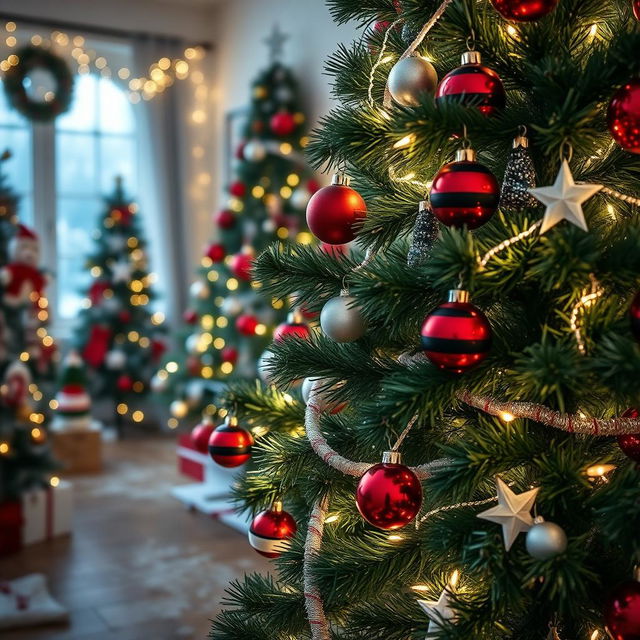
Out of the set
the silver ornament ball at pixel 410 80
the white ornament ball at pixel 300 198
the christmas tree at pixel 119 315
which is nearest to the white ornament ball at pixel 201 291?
the white ornament ball at pixel 300 198

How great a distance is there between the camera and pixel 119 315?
536 cm

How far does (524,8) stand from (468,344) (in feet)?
1.16

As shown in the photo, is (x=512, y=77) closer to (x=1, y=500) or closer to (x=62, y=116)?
(x=1, y=500)

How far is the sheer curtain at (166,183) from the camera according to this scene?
573 cm

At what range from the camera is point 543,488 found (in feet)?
2.79

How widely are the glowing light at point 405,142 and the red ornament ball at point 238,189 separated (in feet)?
12.3

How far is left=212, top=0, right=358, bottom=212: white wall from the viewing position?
183 inches

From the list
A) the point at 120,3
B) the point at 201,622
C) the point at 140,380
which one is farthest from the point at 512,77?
the point at 120,3

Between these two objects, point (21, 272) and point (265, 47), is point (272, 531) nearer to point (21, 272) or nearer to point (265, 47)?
point (21, 272)

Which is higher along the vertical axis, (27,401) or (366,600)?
(366,600)

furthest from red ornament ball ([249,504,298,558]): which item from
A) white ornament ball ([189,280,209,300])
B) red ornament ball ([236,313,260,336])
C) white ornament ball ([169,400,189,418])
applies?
white ornament ball ([189,280,209,300])

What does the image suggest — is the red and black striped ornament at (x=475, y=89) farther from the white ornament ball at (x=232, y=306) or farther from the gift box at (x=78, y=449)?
the gift box at (x=78, y=449)

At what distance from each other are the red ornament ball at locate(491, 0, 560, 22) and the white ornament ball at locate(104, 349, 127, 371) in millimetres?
4710

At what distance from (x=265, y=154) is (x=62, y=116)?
1727 mm
